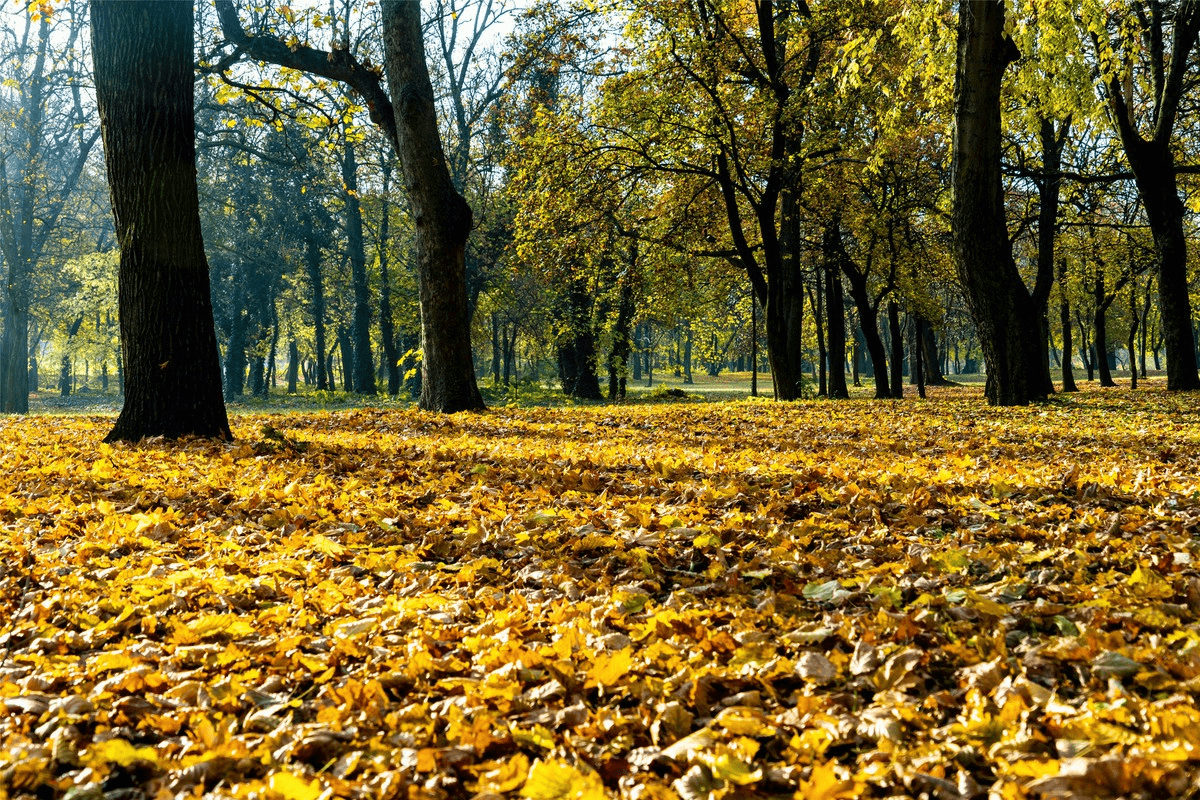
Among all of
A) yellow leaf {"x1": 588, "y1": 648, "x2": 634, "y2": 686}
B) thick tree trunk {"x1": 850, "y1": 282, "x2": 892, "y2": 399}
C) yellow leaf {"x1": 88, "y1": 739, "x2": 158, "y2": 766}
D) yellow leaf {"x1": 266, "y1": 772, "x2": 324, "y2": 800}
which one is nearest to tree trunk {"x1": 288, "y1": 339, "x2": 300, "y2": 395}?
thick tree trunk {"x1": 850, "y1": 282, "x2": 892, "y2": 399}

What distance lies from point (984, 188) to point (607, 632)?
9.36 meters

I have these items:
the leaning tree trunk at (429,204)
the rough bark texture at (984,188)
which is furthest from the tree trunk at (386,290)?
the rough bark texture at (984,188)

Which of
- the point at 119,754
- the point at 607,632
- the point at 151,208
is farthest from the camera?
the point at 151,208

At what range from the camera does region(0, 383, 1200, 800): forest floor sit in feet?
6.00

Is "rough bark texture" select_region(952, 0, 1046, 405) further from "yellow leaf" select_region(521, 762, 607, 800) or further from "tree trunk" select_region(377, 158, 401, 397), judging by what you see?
"tree trunk" select_region(377, 158, 401, 397)

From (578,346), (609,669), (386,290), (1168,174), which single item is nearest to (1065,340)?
(1168,174)

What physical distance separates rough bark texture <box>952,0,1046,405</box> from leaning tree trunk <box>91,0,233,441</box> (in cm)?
893

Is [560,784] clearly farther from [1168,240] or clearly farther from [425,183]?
[1168,240]

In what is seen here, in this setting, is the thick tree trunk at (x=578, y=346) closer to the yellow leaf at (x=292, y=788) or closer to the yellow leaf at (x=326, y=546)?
the yellow leaf at (x=326, y=546)

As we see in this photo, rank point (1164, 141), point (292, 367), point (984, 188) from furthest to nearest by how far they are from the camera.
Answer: point (292, 367) < point (1164, 141) < point (984, 188)

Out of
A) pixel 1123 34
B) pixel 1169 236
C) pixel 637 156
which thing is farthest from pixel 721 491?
pixel 1169 236

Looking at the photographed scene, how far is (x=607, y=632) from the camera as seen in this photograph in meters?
2.67

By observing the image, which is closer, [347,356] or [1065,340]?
[1065,340]

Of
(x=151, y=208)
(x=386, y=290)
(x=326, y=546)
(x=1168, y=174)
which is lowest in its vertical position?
(x=326, y=546)
